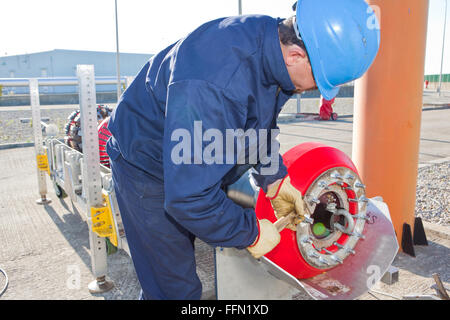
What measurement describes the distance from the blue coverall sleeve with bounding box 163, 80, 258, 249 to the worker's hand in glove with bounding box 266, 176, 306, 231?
582mm

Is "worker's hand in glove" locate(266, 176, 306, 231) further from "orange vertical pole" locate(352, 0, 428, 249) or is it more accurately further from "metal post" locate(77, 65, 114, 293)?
"orange vertical pole" locate(352, 0, 428, 249)

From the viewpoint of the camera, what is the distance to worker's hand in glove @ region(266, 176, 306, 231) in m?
1.81

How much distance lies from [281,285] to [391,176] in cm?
172

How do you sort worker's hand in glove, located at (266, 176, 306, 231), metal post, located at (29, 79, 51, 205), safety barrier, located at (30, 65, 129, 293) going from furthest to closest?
metal post, located at (29, 79, 51, 205), safety barrier, located at (30, 65, 129, 293), worker's hand in glove, located at (266, 176, 306, 231)

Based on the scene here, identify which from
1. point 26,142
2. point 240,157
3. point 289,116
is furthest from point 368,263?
point 289,116

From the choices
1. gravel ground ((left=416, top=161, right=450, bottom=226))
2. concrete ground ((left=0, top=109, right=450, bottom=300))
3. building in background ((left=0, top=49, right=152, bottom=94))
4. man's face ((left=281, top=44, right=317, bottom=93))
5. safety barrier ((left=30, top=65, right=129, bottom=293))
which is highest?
building in background ((left=0, top=49, right=152, bottom=94))

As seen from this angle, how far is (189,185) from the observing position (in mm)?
1246

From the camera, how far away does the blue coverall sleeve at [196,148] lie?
123 cm

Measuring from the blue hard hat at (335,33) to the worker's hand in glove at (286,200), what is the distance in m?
0.60

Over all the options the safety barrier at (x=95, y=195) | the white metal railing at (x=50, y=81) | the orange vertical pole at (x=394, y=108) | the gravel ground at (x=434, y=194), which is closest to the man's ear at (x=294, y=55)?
the safety barrier at (x=95, y=195)

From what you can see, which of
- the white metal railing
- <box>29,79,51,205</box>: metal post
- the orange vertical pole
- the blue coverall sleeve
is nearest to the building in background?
<box>29,79,51,205</box>: metal post

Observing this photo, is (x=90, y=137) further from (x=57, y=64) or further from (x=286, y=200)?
(x=57, y=64)

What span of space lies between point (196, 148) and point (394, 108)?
2.30 meters

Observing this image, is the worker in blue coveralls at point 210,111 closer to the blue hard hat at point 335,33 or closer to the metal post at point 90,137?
the blue hard hat at point 335,33
